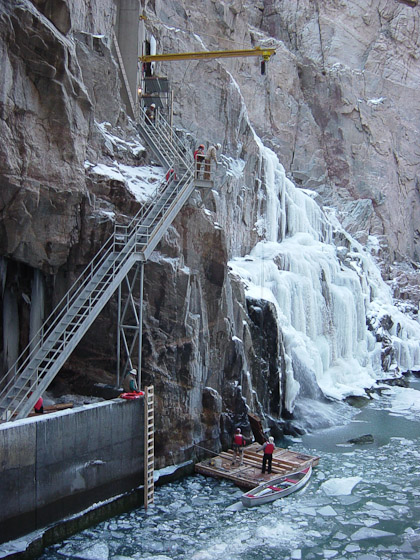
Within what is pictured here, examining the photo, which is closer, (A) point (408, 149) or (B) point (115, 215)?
(B) point (115, 215)

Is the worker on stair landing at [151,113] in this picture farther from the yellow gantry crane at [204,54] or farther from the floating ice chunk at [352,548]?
the floating ice chunk at [352,548]

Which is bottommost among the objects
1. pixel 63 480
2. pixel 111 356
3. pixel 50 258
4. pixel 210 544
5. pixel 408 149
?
pixel 210 544

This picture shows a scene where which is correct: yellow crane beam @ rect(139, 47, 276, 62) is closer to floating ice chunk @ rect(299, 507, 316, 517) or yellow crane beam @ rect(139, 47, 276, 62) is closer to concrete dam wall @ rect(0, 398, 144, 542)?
concrete dam wall @ rect(0, 398, 144, 542)

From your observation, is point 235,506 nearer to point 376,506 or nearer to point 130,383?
point 376,506

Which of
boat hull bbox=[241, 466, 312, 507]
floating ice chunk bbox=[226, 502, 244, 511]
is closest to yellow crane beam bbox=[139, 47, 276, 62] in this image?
boat hull bbox=[241, 466, 312, 507]

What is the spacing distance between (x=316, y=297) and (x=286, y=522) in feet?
63.4

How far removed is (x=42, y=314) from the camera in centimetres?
1736

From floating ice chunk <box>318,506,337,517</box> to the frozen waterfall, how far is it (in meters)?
9.27

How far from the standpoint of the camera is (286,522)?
49.7 ft

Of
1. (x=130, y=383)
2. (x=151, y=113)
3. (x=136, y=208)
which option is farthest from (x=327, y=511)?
(x=151, y=113)

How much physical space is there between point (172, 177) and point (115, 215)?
2.66 m

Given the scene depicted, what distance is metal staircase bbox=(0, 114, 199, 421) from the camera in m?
14.2

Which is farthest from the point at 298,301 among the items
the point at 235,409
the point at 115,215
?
the point at 115,215

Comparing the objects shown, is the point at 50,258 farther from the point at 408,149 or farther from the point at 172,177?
the point at 408,149
